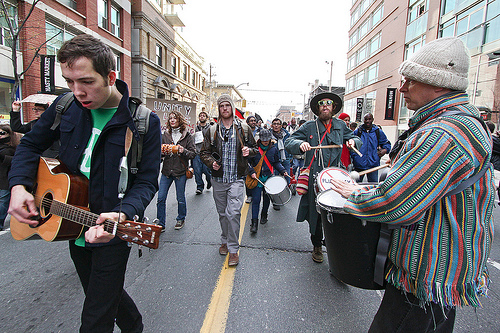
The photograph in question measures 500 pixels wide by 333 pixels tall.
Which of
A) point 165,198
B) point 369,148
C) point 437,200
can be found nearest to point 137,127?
point 437,200

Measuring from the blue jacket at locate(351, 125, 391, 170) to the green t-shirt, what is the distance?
514cm

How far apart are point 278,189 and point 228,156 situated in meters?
1.36

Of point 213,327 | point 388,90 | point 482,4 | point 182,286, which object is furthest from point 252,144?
point 388,90

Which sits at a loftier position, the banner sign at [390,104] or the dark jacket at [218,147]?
the banner sign at [390,104]

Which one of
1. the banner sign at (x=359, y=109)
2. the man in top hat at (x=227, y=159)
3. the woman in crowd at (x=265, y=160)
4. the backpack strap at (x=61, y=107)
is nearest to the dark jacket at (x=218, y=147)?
the man in top hat at (x=227, y=159)

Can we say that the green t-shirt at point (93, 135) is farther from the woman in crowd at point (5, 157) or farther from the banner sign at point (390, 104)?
the banner sign at point (390, 104)

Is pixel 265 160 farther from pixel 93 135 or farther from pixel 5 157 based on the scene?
pixel 5 157

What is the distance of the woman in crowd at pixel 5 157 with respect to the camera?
4.19m

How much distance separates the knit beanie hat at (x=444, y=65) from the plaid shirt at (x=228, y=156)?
264 centimetres

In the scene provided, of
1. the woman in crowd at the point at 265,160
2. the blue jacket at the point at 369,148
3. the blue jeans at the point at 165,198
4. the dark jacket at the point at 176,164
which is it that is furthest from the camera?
the blue jacket at the point at 369,148

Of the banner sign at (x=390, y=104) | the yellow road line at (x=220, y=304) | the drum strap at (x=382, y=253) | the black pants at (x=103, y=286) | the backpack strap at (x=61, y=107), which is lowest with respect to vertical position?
the yellow road line at (x=220, y=304)

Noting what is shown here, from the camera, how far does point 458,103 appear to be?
1320 mm

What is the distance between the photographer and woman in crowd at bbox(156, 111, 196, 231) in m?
4.69

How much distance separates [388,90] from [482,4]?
9.50 metres
